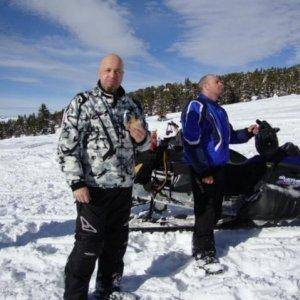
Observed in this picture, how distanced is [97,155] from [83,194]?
313mm

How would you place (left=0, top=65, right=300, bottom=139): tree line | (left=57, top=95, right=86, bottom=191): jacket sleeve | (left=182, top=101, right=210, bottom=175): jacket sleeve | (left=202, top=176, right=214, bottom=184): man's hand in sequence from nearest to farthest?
(left=57, top=95, right=86, bottom=191): jacket sleeve < (left=182, top=101, right=210, bottom=175): jacket sleeve < (left=202, top=176, right=214, bottom=184): man's hand < (left=0, top=65, right=300, bottom=139): tree line

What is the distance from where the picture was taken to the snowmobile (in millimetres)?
5008

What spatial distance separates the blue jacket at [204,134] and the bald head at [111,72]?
3.23 ft

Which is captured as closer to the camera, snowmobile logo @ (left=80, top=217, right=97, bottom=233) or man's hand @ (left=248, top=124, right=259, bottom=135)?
snowmobile logo @ (left=80, top=217, right=97, bottom=233)

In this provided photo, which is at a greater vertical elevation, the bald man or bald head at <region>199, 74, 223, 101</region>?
bald head at <region>199, 74, 223, 101</region>

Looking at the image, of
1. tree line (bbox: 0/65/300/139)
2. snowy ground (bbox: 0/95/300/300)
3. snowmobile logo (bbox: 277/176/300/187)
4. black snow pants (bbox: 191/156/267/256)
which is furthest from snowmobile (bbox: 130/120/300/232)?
tree line (bbox: 0/65/300/139)

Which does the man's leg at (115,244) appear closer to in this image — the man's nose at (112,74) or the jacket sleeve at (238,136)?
the man's nose at (112,74)

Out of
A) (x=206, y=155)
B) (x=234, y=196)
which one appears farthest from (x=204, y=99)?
(x=234, y=196)

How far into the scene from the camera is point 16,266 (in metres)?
4.39

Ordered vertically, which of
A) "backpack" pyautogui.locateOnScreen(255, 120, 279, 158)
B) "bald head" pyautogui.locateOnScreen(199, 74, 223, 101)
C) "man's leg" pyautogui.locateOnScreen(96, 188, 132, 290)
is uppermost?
"bald head" pyautogui.locateOnScreen(199, 74, 223, 101)

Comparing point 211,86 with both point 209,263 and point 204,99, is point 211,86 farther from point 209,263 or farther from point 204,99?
point 209,263

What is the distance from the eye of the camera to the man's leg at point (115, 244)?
11.6 ft

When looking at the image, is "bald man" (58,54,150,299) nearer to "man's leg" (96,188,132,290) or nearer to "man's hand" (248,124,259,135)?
"man's leg" (96,188,132,290)

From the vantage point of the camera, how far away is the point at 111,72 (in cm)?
331
